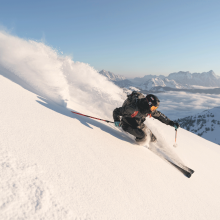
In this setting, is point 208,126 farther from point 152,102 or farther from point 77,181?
point 77,181

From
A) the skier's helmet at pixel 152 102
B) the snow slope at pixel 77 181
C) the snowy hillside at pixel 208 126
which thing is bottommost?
the snow slope at pixel 77 181

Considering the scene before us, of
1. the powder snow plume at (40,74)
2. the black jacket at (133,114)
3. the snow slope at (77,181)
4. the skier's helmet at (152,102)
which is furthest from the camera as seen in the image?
the powder snow plume at (40,74)

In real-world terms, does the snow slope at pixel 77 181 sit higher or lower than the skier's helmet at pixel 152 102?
lower

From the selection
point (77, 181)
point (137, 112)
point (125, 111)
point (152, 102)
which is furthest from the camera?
point (125, 111)

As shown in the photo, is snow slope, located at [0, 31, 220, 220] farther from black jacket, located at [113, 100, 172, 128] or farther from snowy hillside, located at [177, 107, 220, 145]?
snowy hillside, located at [177, 107, 220, 145]

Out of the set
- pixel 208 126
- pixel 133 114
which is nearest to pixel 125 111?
pixel 133 114

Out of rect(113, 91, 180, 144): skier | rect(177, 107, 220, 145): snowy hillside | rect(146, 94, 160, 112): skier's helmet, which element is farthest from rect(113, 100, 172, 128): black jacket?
rect(177, 107, 220, 145): snowy hillside

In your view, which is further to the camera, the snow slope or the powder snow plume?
the powder snow plume

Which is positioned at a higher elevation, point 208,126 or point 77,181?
point 208,126

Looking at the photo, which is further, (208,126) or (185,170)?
(208,126)

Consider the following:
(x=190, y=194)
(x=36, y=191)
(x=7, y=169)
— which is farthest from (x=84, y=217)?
(x=190, y=194)

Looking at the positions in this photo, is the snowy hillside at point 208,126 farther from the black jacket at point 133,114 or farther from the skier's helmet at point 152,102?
the skier's helmet at point 152,102

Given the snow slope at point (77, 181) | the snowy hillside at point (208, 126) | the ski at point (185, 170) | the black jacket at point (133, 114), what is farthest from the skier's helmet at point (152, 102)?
the snowy hillside at point (208, 126)

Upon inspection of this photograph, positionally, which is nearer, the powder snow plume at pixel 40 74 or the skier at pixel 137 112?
the skier at pixel 137 112
